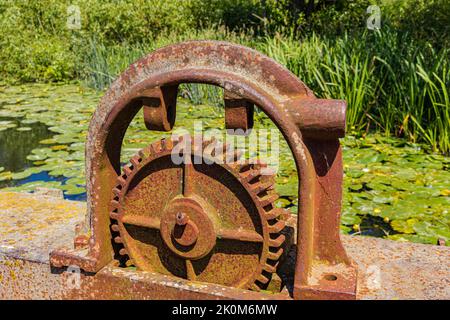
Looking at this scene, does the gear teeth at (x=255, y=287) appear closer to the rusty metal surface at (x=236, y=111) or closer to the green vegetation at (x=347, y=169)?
the rusty metal surface at (x=236, y=111)

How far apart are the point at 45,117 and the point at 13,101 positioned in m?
1.21

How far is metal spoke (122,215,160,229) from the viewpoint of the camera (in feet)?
5.37

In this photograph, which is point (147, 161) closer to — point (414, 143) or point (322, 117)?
point (322, 117)

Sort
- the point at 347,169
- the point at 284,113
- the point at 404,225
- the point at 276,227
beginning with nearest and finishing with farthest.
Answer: the point at 284,113 → the point at 276,227 → the point at 404,225 → the point at 347,169

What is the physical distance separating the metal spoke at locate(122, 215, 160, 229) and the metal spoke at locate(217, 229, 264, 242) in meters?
0.22

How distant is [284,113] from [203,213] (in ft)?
1.34

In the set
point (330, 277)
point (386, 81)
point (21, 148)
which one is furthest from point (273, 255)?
point (21, 148)

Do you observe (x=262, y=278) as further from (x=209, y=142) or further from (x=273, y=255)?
(x=209, y=142)

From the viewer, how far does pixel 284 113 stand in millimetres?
1380

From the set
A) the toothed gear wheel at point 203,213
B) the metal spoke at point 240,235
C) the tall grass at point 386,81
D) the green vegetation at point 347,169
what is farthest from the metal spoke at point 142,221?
the tall grass at point 386,81

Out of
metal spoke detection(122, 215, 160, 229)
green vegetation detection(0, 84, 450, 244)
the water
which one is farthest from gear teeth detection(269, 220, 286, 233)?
the water

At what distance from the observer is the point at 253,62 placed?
4.60 feet

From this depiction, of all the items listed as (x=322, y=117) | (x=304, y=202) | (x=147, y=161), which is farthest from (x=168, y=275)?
(x=322, y=117)

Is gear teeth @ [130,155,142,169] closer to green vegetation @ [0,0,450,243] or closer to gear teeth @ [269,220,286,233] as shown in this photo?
gear teeth @ [269,220,286,233]
